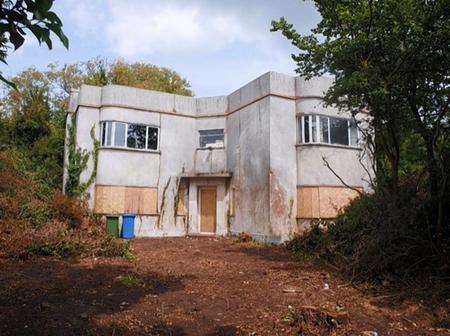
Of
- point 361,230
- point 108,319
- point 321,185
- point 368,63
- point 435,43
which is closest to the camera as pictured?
point 108,319

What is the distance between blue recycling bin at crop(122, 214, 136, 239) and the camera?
1670 cm

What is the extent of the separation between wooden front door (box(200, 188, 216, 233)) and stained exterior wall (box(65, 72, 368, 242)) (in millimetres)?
319

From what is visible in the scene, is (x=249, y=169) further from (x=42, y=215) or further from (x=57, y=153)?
(x=57, y=153)

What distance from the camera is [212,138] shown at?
65.1ft

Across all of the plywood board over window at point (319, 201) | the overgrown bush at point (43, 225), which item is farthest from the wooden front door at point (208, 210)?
the overgrown bush at point (43, 225)

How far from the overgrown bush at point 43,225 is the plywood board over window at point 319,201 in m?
7.61

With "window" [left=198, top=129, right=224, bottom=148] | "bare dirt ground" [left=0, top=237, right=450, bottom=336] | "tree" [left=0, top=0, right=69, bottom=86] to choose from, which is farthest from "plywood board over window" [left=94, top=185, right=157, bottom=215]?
"tree" [left=0, top=0, right=69, bottom=86]

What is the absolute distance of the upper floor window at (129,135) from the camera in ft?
58.2

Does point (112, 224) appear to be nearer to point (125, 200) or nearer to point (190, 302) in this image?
point (125, 200)

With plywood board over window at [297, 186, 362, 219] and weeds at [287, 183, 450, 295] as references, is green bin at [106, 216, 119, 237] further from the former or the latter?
weeds at [287, 183, 450, 295]

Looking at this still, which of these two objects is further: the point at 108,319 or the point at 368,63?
the point at 368,63

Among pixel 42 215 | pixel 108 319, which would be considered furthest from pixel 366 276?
pixel 42 215

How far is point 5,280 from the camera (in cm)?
795

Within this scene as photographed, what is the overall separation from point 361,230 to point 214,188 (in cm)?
940
